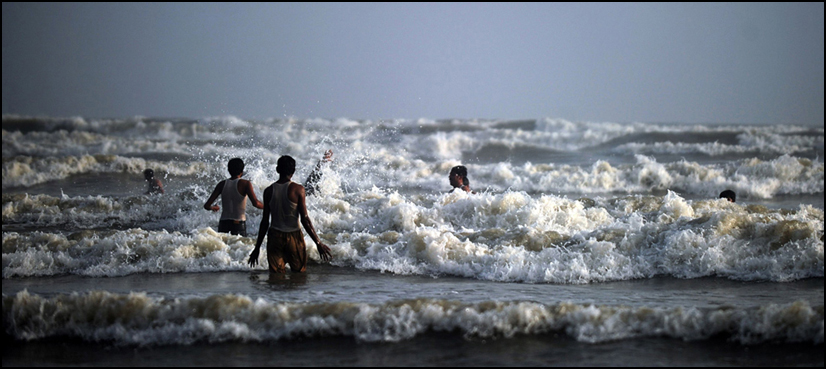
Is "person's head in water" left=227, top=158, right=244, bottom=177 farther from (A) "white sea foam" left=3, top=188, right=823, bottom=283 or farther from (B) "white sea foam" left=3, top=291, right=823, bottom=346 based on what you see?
(B) "white sea foam" left=3, top=291, right=823, bottom=346

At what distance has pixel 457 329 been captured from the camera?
5.81 metres

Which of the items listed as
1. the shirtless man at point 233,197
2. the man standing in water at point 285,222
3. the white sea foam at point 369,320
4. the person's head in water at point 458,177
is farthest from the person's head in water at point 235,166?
the person's head in water at point 458,177

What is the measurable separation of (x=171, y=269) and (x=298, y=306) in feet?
9.31

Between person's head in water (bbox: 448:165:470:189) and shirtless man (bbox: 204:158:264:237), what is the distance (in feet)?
13.0

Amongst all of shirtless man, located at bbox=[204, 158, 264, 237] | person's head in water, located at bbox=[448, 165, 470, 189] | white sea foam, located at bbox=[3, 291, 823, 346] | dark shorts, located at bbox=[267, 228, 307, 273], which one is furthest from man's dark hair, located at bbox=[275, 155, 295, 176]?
person's head in water, located at bbox=[448, 165, 470, 189]

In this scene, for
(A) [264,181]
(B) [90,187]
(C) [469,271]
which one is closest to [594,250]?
(C) [469,271]

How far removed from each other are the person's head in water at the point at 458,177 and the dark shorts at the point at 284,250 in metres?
4.56

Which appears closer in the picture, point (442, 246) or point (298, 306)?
point (298, 306)

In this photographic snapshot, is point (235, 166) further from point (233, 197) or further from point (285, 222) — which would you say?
point (285, 222)

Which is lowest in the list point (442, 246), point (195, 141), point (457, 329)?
point (457, 329)

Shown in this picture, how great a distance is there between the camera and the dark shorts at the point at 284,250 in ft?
23.6

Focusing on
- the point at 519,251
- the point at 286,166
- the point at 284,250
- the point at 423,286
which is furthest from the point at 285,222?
the point at 519,251

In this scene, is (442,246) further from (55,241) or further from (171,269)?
(55,241)

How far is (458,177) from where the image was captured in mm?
11695
